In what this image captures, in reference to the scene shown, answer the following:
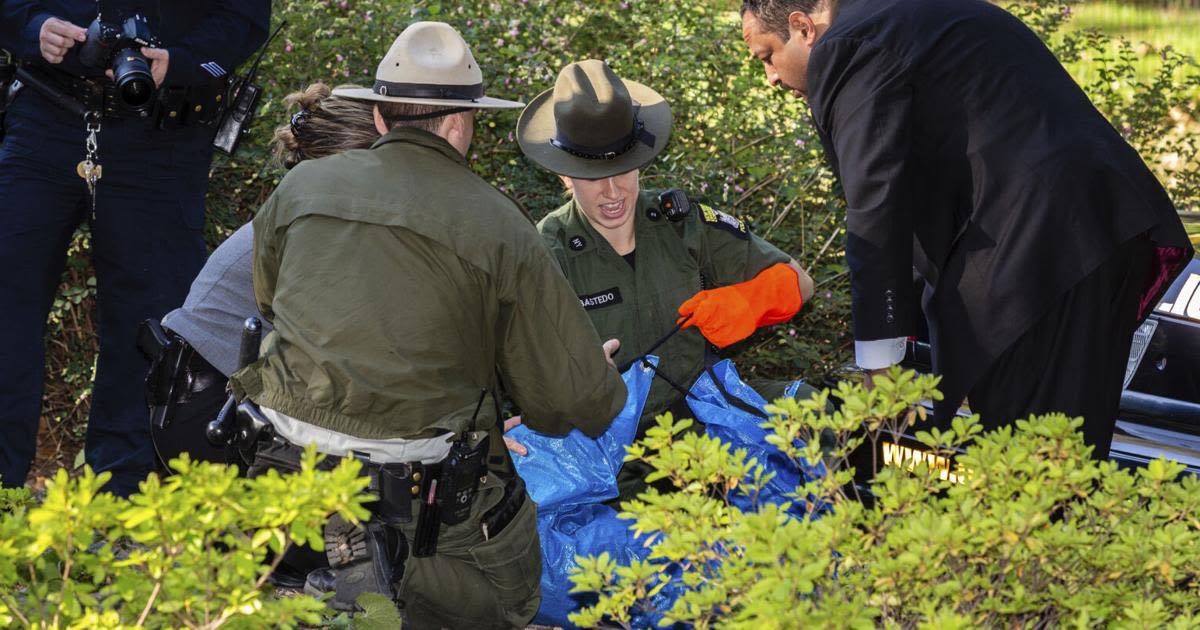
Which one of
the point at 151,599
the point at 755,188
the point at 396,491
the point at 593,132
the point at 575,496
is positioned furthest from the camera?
the point at 755,188

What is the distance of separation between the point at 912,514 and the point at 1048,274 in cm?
105

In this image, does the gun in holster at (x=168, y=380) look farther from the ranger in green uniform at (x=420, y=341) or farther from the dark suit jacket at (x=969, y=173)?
the dark suit jacket at (x=969, y=173)

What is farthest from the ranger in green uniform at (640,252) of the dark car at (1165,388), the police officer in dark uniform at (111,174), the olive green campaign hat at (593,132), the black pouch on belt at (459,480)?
the police officer in dark uniform at (111,174)

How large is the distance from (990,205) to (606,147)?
1.19 m

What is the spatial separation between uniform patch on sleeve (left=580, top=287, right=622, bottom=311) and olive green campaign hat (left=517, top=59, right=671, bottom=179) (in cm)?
33

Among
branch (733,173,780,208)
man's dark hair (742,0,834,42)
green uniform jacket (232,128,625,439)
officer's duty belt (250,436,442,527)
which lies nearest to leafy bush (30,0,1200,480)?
branch (733,173,780,208)

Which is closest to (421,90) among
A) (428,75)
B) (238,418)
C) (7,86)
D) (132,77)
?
(428,75)

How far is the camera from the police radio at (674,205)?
3945mm

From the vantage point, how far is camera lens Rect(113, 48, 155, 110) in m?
3.89

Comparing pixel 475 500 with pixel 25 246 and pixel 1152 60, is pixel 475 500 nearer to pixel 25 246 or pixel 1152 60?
pixel 25 246

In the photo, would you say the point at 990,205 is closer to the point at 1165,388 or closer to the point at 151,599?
the point at 1165,388

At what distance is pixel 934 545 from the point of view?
75.4 inches

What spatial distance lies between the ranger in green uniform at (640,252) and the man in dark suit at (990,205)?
0.80 meters

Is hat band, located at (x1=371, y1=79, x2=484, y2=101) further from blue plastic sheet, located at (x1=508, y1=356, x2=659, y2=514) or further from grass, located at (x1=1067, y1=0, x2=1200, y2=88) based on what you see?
grass, located at (x1=1067, y1=0, x2=1200, y2=88)
